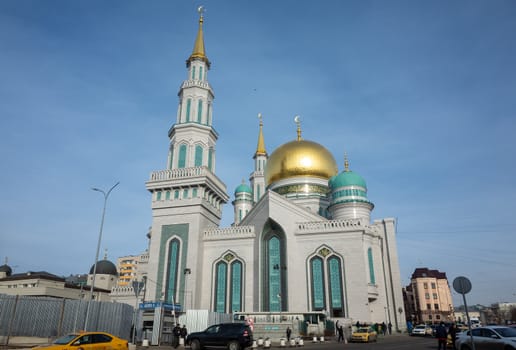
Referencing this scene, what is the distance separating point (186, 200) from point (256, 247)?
7461 mm

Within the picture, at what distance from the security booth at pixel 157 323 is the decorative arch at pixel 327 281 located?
12.6m

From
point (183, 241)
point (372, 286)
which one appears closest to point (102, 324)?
point (183, 241)

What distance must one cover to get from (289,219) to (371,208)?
30.6ft

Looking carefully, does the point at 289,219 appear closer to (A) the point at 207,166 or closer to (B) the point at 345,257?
(B) the point at 345,257

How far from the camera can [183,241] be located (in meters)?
33.2

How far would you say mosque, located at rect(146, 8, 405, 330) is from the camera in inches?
1217

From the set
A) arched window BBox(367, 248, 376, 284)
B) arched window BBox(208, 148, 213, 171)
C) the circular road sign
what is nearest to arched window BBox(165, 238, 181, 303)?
arched window BBox(208, 148, 213, 171)

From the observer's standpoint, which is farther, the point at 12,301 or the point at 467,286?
the point at 12,301

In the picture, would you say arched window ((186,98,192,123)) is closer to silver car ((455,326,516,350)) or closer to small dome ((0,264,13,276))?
silver car ((455,326,516,350))

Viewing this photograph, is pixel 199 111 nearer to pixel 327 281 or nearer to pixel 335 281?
pixel 327 281

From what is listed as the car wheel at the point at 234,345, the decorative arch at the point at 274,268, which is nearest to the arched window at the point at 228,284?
the decorative arch at the point at 274,268

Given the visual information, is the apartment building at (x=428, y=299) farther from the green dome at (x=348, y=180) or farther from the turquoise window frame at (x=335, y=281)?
the turquoise window frame at (x=335, y=281)

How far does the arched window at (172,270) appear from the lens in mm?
31581

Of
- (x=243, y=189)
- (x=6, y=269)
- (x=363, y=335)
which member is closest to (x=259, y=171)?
(x=243, y=189)
